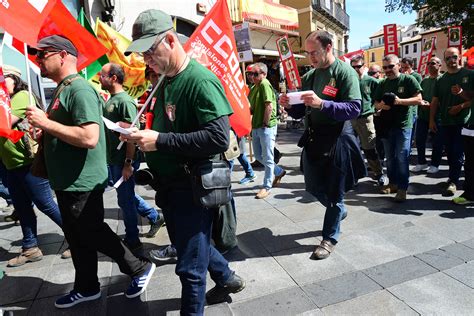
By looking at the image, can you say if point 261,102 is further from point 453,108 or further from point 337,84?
point 453,108

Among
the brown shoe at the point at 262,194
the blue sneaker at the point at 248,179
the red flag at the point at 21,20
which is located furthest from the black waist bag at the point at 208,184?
the blue sneaker at the point at 248,179

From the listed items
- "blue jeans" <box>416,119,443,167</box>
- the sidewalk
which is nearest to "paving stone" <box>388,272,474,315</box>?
the sidewalk

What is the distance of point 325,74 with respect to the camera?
3.22 meters

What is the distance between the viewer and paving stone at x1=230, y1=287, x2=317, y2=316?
2572mm

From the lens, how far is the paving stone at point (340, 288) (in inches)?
105

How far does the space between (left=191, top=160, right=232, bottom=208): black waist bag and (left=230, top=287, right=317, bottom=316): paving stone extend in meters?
1.03

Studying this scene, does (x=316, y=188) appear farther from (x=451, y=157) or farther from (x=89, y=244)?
(x=451, y=157)

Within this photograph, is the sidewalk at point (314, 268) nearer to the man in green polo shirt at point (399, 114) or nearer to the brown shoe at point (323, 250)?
the brown shoe at point (323, 250)

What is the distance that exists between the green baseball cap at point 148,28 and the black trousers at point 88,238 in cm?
124

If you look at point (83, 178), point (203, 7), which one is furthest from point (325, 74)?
point (203, 7)

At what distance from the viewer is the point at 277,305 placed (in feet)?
8.67

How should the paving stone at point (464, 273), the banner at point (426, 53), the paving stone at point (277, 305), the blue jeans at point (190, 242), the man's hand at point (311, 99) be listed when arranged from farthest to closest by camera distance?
the banner at point (426, 53) → the man's hand at point (311, 99) → the paving stone at point (464, 273) → the paving stone at point (277, 305) → the blue jeans at point (190, 242)

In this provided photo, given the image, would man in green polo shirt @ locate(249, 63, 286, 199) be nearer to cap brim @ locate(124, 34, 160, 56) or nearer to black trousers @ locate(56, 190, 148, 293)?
black trousers @ locate(56, 190, 148, 293)

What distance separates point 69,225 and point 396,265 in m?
2.74
